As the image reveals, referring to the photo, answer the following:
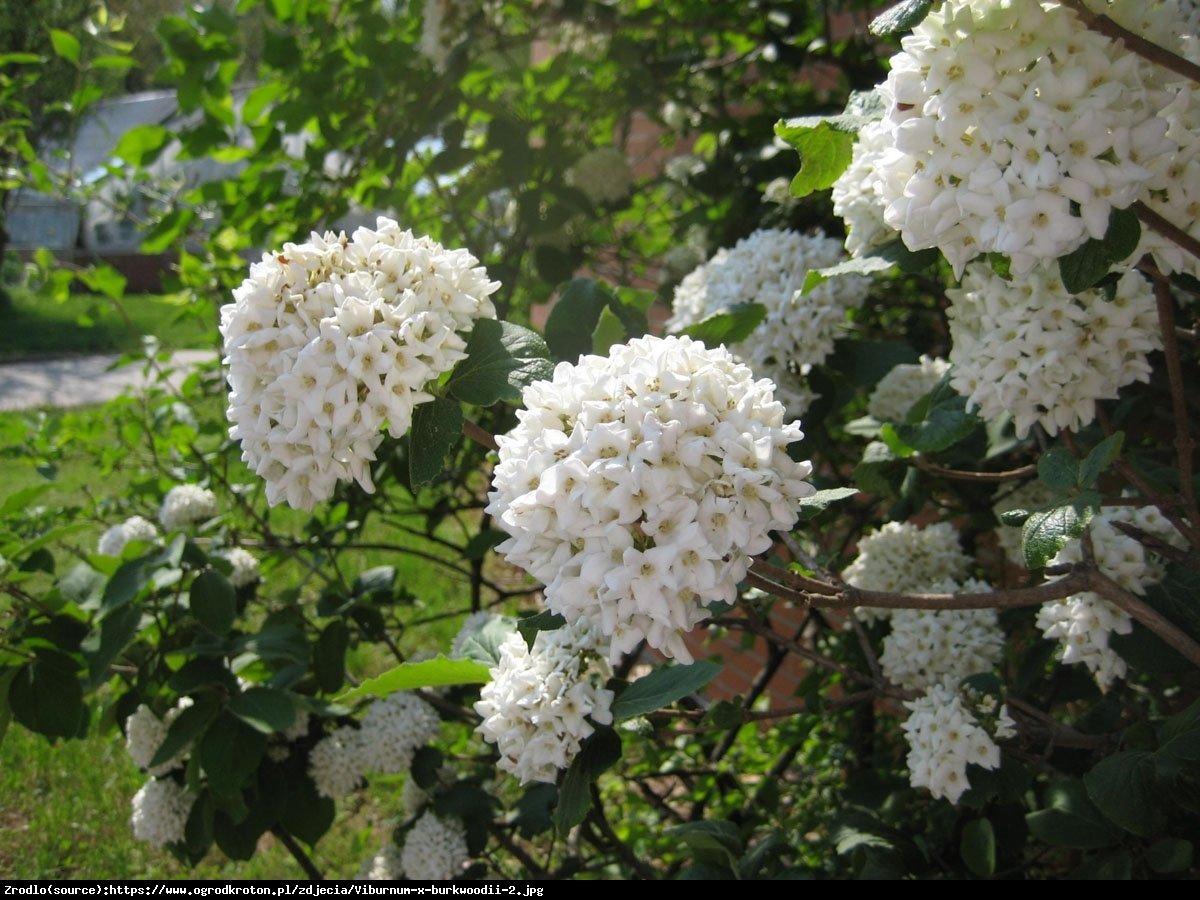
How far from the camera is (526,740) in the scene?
1505mm

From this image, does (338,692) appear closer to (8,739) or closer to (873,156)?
(8,739)

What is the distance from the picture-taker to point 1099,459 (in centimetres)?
126

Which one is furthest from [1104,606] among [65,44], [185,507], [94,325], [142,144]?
[94,325]

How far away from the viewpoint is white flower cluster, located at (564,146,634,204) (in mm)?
3434

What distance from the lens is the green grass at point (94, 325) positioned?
326 centimetres

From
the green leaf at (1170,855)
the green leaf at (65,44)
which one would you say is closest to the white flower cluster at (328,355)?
the green leaf at (1170,855)

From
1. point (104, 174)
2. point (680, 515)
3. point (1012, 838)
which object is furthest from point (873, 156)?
point (104, 174)

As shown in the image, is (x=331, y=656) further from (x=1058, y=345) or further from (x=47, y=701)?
(x=1058, y=345)

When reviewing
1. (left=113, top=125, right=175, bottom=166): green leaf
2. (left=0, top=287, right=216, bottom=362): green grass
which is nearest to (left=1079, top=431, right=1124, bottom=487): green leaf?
(left=0, top=287, right=216, bottom=362): green grass

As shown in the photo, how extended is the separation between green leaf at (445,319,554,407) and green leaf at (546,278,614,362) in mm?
288

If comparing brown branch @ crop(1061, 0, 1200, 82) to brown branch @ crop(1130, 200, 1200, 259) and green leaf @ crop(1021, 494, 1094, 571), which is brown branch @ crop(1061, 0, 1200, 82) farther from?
green leaf @ crop(1021, 494, 1094, 571)

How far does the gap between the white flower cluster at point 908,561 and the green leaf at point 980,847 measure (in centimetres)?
48

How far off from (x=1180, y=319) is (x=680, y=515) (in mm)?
1647

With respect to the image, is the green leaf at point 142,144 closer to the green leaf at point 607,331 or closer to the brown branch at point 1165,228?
the green leaf at point 607,331
